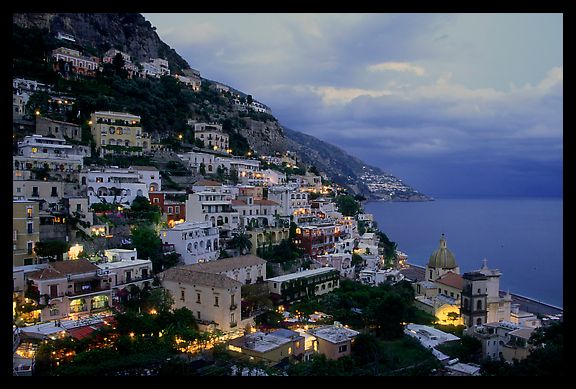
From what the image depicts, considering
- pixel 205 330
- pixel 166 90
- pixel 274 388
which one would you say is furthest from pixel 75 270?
pixel 166 90

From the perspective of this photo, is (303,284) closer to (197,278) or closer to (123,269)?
(197,278)

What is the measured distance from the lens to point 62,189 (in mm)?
11773

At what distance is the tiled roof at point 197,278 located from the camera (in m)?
9.21

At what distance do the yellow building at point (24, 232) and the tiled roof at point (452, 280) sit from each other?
10.2 m

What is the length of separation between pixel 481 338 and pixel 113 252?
7.64 meters

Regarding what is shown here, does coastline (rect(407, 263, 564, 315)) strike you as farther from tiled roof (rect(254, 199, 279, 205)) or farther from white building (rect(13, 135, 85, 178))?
white building (rect(13, 135, 85, 178))

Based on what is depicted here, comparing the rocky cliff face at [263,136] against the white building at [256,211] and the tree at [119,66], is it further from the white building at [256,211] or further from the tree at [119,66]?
the white building at [256,211]

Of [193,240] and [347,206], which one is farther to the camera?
[347,206]

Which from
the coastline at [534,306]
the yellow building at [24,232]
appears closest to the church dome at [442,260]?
the coastline at [534,306]

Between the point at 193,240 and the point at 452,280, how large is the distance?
721 cm

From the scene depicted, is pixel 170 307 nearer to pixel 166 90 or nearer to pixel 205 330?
pixel 205 330

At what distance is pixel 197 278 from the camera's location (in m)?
9.55

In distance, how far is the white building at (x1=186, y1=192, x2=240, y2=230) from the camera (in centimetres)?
1316

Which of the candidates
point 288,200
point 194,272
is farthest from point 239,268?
point 288,200
